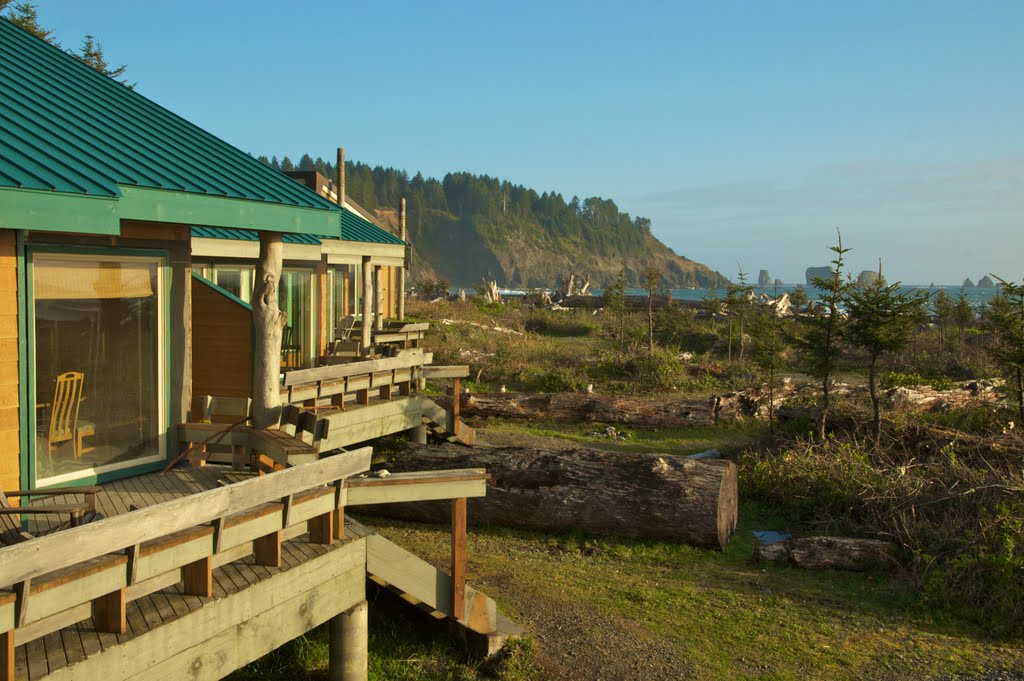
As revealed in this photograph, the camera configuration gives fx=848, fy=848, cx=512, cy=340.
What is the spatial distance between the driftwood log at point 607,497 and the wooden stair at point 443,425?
1516mm

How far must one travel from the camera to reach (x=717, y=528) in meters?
10.3

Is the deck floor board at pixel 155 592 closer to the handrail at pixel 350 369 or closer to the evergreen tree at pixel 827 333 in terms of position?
the handrail at pixel 350 369

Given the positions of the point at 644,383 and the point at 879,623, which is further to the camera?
the point at 644,383

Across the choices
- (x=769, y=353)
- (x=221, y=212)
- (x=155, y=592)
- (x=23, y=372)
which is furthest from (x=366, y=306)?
(x=155, y=592)

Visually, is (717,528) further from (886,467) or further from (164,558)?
(164,558)

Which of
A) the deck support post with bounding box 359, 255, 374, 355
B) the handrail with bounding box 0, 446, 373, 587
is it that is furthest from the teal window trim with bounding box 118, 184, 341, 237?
the deck support post with bounding box 359, 255, 374, 355

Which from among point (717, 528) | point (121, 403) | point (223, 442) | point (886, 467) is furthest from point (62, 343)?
point (886, 467)

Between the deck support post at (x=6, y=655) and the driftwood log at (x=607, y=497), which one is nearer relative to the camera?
the deck support post at (x=6, y=655)

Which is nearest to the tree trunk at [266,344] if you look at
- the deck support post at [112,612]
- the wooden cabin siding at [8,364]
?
the wooden cabin siding at [8,364]

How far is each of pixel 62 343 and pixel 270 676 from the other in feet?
11.2

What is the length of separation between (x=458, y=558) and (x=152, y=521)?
9.21 ft

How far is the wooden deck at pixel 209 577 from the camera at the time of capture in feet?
14.6

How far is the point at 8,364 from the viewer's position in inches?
266

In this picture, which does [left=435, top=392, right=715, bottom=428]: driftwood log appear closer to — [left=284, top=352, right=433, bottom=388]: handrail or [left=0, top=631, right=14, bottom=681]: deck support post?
[left=284, top=352, right=433, bottom=388]: handrail
